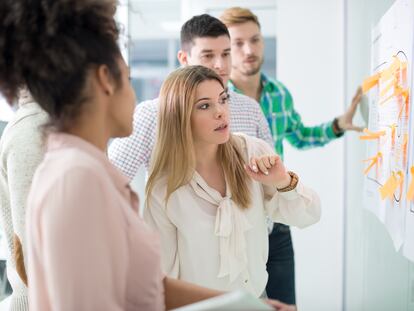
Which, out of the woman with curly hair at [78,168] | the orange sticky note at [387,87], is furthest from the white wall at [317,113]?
the woman with curly hair at [78,168]

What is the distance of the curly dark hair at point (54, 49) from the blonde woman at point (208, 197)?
0.68 m

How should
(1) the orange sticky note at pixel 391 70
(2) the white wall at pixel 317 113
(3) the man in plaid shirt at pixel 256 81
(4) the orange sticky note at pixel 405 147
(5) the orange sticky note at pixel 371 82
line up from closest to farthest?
1. (4) the orange sticky note at pixel 405 147
2. (1) the orange sticky note at pixel 391 70
3. (5) the orange sticky note at pixel 371 82
4. (3) the man in plaid shirt at pixel 256 81
5. (2) the white wall at pixel 317 113

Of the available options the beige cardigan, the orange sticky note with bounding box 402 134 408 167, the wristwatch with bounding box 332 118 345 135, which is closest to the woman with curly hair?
the beige cardigan

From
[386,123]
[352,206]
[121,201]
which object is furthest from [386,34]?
[352,206]

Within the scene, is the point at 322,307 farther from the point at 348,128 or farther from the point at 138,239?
the point at 138,239

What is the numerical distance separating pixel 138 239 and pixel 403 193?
0.77 meters

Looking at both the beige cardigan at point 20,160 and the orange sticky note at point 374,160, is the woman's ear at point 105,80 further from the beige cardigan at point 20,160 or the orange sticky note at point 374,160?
the orange sticky note at point 374,160

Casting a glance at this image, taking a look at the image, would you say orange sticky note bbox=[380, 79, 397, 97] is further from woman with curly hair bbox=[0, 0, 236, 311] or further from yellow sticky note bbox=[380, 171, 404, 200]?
woman with curly hair bbox=[0, 0, 236, 311]

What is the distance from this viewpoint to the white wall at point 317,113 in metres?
3.09

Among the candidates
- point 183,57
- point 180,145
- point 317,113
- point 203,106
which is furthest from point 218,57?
point 317,113

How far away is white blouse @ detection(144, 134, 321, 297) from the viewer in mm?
1404

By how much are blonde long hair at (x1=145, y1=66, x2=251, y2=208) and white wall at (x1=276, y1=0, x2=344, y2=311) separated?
1.73 m

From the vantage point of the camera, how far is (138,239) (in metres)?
0.75

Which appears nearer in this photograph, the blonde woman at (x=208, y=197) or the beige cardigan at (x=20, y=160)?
the beige cardigan at (x=20, y=160)
